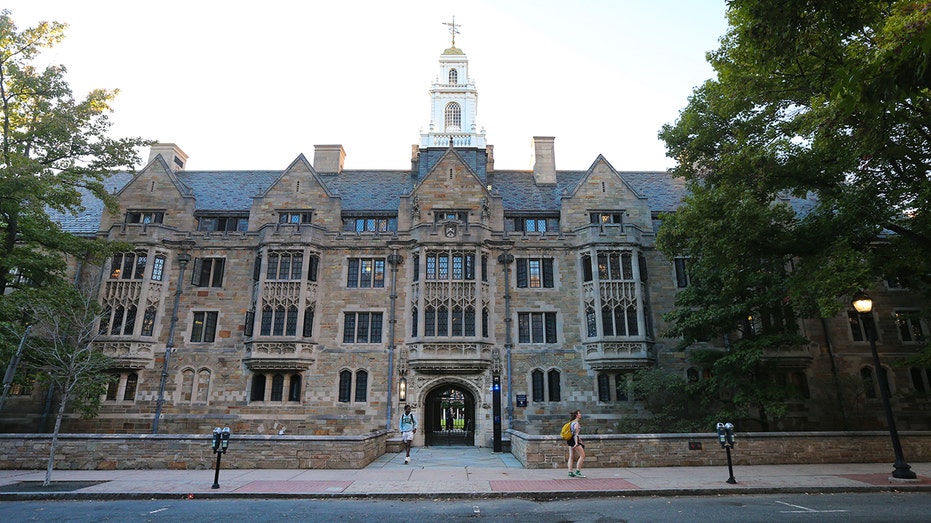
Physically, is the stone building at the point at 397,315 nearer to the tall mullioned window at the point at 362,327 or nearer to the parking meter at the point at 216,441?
the tall mullioned window at the point at 362,327

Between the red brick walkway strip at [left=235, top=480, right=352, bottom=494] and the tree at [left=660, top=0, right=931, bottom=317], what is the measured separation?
13453mm

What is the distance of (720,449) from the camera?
1581 cm

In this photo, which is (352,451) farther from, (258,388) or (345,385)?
(258,388)

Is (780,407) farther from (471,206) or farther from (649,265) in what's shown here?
(471,206)

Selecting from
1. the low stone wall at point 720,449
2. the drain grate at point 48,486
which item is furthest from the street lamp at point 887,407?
the drain grate at point 48,486

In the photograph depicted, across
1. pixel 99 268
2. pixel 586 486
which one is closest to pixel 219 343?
pixel 99 268

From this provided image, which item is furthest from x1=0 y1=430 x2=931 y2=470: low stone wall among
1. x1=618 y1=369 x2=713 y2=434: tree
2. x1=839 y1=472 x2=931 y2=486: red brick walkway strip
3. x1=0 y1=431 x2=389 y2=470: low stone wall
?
x1=618 y1=369 x2=713 y2=434: tree

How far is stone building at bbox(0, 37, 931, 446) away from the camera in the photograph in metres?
24.2

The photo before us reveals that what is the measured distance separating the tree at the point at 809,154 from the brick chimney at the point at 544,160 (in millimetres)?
12194

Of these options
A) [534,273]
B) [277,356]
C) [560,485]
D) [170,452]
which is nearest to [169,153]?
[277,356]

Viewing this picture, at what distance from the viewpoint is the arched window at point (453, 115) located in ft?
210

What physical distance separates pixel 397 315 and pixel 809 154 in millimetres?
18839

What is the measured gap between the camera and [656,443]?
15656mm

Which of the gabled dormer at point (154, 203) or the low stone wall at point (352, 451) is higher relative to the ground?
the gabled dormer at point (154, 203)
